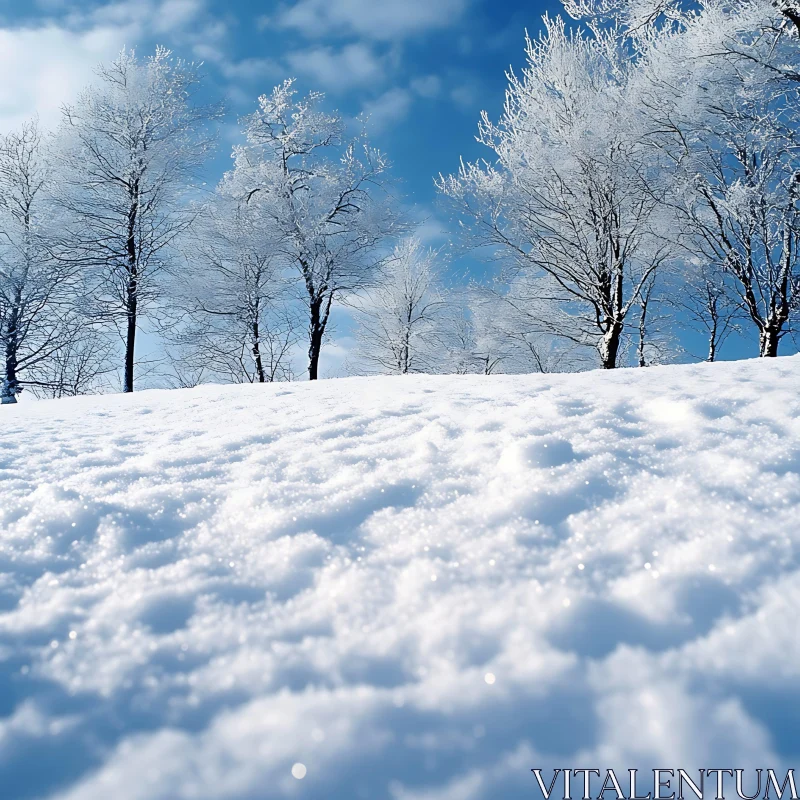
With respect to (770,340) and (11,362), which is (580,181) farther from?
(11,362)

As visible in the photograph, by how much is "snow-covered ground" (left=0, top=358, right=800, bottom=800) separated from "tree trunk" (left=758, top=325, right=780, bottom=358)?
7564mm

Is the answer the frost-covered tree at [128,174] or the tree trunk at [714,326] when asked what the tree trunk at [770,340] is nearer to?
the tree trunk at [714,326]

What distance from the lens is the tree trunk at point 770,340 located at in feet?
27.2

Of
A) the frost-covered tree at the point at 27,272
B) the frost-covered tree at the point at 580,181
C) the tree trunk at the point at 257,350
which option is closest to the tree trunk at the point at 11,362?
the frost-covered tree at the point at 27,272

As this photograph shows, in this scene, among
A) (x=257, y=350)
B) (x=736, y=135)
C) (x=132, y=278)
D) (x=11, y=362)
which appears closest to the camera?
(x=736, y=135)

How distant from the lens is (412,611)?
1.22m

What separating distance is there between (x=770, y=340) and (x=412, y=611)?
9.52m

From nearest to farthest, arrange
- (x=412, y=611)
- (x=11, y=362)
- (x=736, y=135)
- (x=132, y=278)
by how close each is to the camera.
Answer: (x=412, y=611), (x=736, y=135), (x=132, y=278), (x=11, y=362)

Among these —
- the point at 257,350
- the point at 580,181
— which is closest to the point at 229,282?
the point at 257,350

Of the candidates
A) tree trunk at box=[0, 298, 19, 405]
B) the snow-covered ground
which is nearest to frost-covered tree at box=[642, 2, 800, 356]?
the snow-covered ground

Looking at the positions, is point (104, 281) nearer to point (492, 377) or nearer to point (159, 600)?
point (492, 377)

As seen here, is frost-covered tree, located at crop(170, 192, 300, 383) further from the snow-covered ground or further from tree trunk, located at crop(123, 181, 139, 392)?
the snow-covered ground

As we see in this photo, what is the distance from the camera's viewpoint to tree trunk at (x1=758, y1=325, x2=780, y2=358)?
327 inches

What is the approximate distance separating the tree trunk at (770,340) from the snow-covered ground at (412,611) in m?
7.56
